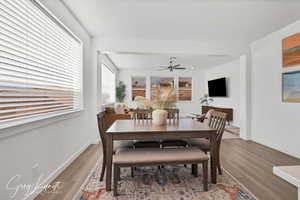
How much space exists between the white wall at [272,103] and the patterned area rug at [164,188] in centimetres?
189

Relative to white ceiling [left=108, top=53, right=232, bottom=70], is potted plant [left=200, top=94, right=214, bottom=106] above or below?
below

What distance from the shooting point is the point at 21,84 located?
159cm

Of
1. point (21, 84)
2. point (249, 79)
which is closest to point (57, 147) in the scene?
point (21, 84)

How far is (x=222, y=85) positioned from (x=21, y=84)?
265 inches

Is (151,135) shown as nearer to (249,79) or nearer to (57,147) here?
(57,147)

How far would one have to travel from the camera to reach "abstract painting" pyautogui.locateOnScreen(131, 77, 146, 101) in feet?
27.6

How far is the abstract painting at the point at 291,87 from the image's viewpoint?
295 cm

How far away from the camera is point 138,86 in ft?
27.8

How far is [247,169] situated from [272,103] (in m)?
1.92

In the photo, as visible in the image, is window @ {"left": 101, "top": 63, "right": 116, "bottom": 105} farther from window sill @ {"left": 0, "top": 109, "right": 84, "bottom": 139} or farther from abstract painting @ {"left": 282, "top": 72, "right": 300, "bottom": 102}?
abstract painting @ {"left": 282, "top": 72, "right": 300, "bottom": 102}

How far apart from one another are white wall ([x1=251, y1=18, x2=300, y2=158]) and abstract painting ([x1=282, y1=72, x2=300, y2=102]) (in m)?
0.10

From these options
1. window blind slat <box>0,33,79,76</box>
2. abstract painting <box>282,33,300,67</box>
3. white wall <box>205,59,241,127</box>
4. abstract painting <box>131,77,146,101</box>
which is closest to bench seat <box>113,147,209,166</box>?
window blind slat <box>0,33,79,76</box>

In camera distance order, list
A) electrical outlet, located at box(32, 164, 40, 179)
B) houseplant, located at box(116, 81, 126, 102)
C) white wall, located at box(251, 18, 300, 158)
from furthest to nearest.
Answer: houseplant, located at box(116, 81, 126, 102), white wall, located at box(251, 18, 300, 158), electrical outlet, located at box(32, 164, 40, 179)

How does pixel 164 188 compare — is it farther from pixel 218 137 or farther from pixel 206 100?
pixel 206 100
